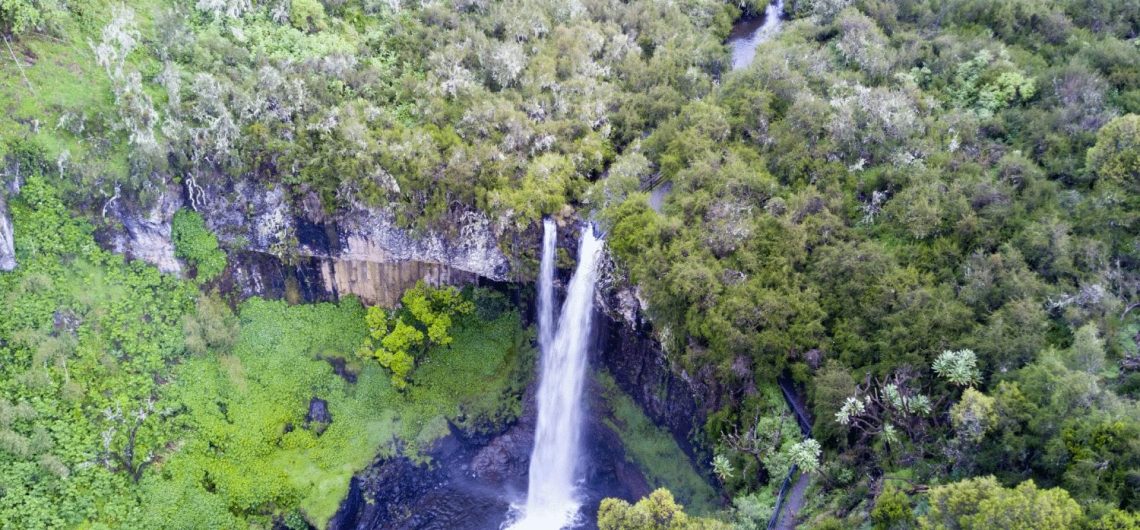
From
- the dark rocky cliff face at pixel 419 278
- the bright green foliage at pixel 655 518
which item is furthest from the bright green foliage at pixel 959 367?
the dark rocky cliff face at pixel 419 278

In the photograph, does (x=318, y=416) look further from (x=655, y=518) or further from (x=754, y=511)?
(x=754, y=511)

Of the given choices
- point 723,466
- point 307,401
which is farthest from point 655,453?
point 307,401

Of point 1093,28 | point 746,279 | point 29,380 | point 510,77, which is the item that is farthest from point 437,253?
point 1093,28

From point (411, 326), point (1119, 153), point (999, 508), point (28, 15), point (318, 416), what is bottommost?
point (318, 416)

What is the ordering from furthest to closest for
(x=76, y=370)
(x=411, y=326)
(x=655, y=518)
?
1. (x=411, y=326)
2. (x=76, y=370)
3. (x=655, y=518)

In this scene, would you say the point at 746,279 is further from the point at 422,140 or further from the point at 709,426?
the point at 422,140

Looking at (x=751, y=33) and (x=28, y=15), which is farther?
(x=751, y=33)

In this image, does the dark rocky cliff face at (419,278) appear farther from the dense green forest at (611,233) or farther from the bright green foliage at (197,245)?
the dense green forest at (611,233)
